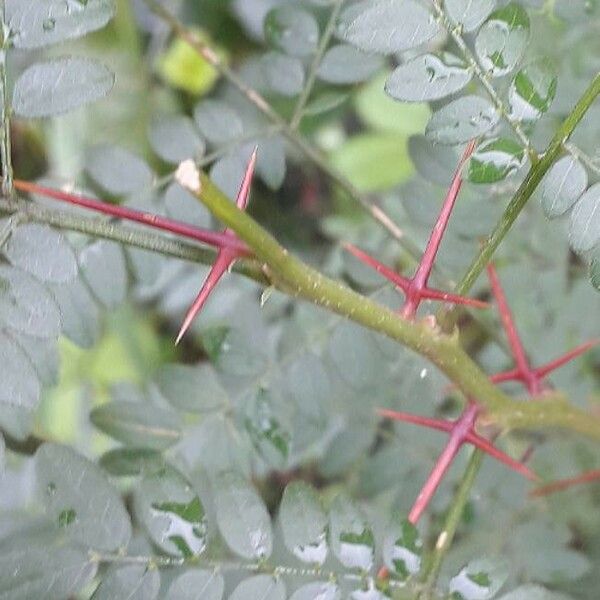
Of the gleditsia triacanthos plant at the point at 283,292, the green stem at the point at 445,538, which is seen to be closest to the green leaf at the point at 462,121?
the gleditsia triacanthos plant at the point at 283,292

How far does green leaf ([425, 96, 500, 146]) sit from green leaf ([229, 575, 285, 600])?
29cm


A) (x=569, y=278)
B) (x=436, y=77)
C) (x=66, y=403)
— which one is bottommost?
(x=66, y=403)

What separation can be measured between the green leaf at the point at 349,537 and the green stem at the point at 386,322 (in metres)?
0.11

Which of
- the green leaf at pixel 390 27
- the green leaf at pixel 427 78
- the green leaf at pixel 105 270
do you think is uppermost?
the green leaf at pixel 390 27

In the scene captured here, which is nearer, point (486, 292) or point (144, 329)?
point (486, 292)

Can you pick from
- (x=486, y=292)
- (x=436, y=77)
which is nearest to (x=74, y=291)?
(x=436, y=77)

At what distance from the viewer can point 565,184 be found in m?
0.52

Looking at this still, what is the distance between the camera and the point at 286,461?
786mm

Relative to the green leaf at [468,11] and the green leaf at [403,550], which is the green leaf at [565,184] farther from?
the green leaf at [403,550]

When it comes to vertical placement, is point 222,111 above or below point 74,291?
above

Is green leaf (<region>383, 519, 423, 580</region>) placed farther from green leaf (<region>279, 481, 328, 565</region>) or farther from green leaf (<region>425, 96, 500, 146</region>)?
green leaf (<region>425, 96, 500, 146</region>)

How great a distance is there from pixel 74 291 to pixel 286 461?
241mm

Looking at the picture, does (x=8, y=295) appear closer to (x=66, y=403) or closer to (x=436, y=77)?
(x=436, y=77)

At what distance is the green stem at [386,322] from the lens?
421 mm
